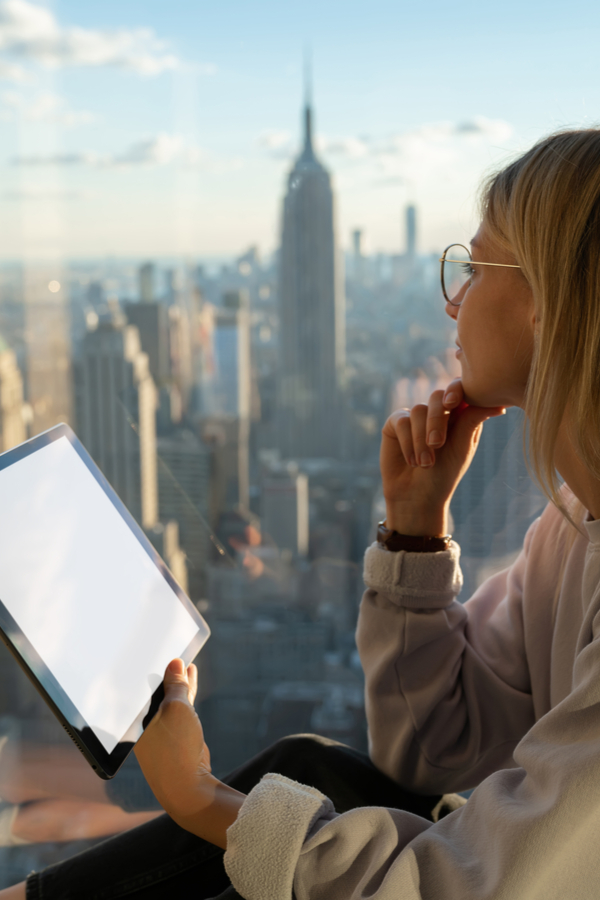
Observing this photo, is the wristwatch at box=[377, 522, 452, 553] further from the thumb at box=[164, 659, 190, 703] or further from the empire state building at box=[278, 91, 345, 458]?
the empire state building at box=[278, 91, 345, 458]

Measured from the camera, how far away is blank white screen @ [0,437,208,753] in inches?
24.0

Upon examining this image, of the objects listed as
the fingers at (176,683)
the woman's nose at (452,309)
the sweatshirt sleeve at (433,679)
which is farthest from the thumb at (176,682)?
the woman's nose at (452,309)

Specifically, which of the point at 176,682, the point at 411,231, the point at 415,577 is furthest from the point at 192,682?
the point at 411,231

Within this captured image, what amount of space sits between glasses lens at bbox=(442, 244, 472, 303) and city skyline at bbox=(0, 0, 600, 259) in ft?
1.55

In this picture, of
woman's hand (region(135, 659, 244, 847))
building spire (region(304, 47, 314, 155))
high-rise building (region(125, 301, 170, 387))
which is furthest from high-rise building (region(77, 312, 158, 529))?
woman's hand (region(135, 659, 244, 847))

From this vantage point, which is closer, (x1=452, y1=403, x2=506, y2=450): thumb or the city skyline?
(x1=452, y1=403, x2=506, y2=450): thumb

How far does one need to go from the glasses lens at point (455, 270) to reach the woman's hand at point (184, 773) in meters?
0.54

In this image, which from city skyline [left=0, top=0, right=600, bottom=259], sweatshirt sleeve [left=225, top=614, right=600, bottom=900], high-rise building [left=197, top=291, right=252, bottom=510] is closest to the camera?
sweatshirt sleeve [left=225, top=614, right=600, bottom=900]

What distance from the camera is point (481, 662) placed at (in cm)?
88

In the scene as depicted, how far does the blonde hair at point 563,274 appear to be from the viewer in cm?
60

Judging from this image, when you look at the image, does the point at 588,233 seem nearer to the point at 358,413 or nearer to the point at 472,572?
the point at 472,572

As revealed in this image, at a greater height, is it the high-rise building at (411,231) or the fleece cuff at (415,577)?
the high-rise building at (411,231)

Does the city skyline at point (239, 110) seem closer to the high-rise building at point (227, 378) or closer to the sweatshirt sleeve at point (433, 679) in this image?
the high-rise building at point (227, 378)

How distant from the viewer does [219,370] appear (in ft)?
7.64
